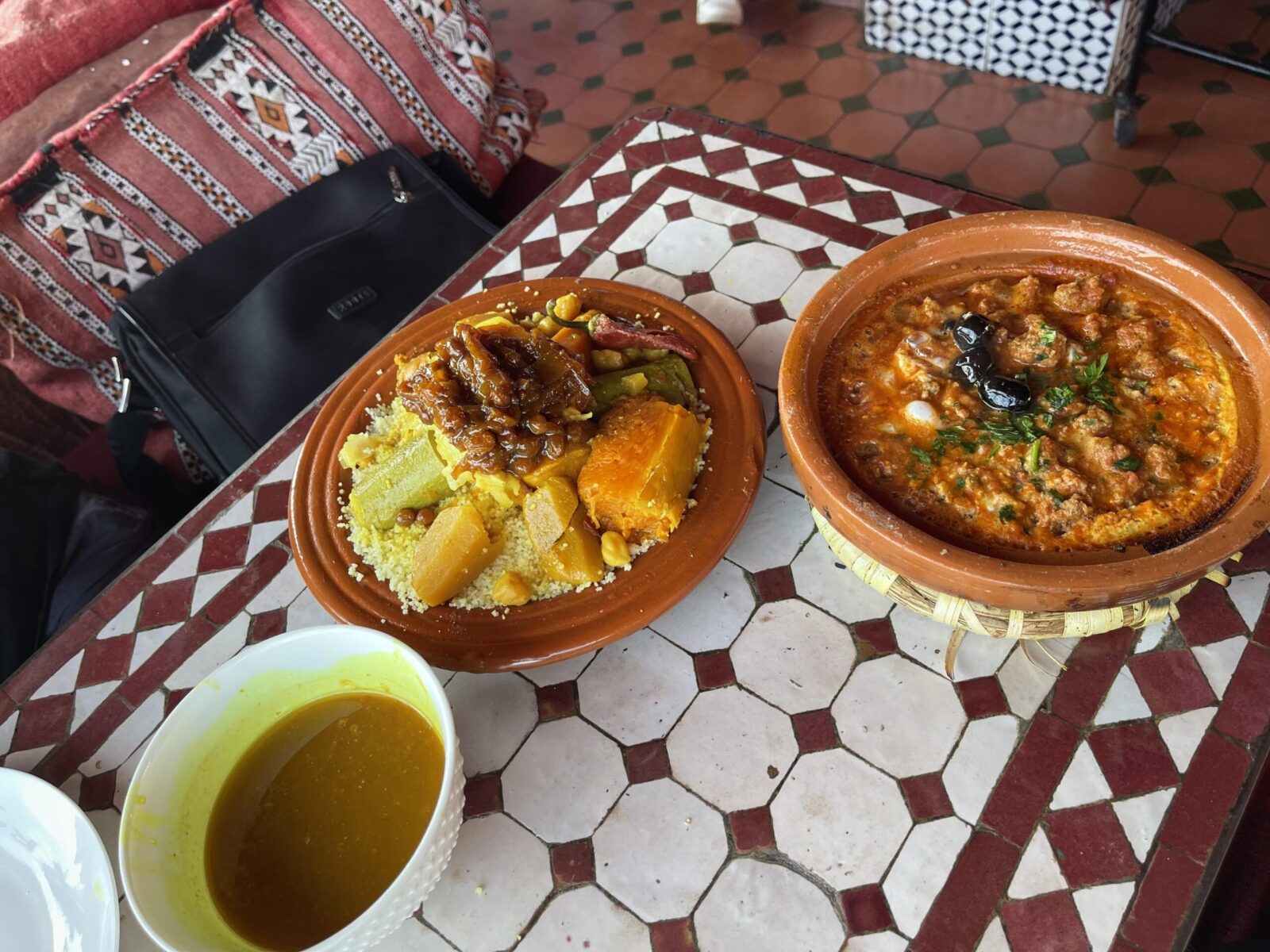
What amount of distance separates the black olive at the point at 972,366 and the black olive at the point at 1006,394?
24 millimetres

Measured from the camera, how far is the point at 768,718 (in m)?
1.52

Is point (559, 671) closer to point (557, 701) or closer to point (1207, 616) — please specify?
point (557, 701)

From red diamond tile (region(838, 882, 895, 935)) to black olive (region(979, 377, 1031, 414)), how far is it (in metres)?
0.78

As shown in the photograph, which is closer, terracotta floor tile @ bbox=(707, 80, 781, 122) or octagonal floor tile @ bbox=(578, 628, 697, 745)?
octagonal floor tile @ bbox=(578, 628, 697, 745)

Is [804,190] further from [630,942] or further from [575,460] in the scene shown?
[630,942]

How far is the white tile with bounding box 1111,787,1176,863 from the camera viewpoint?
51.2 inches

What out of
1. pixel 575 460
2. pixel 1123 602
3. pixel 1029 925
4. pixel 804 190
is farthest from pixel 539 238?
pixel 1029 925

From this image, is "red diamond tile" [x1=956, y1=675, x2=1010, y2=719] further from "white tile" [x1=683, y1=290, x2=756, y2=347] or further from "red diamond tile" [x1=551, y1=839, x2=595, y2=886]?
"white tile" [x1=683, y1=290, x2=756, y2=347]

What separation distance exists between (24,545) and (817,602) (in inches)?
91.3

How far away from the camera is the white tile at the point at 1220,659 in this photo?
1425 mm

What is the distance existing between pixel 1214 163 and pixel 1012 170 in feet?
2.50

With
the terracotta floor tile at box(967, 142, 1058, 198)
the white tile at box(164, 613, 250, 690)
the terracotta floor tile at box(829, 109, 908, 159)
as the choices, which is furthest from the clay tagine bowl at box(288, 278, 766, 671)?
the terracotta floor tile at box(829, 109, 908, 159)

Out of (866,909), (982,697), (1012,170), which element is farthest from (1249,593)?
(1012,170)

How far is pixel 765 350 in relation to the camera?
202cm
